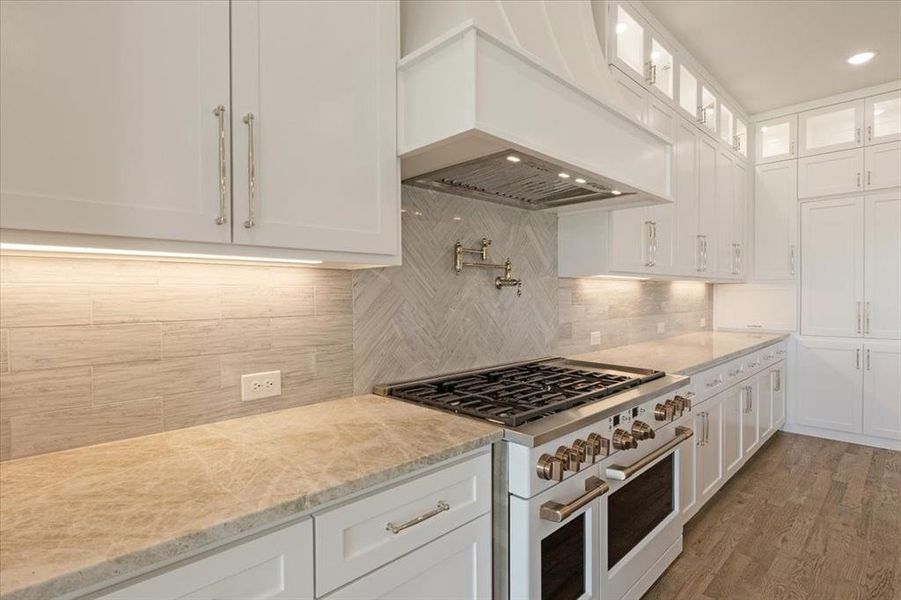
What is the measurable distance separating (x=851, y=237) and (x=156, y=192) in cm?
502

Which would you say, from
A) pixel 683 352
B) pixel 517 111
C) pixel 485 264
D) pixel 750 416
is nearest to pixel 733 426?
pixel 750 416

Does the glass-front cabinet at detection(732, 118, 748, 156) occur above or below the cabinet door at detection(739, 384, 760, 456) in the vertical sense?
above

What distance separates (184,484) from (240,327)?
583 millimetres

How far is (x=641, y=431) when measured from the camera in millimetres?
1731

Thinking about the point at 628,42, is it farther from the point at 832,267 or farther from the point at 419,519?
the point at 832,267

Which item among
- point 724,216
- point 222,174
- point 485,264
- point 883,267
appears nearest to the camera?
point 222,174

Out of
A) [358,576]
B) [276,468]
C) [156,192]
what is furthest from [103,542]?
[156,192]

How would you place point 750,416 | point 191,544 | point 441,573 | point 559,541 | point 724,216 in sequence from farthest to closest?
point 724,216
point 750,416
point 559,541
point 441,573
point 191,544

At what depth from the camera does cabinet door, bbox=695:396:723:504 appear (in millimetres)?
2549

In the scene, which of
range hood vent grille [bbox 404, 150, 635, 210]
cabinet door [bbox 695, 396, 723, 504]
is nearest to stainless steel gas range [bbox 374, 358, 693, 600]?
cabinet door [bbox 695, 396, 723, 504]

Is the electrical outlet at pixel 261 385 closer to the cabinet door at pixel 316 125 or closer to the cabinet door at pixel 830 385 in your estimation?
the cabinet door at pixel 316 125

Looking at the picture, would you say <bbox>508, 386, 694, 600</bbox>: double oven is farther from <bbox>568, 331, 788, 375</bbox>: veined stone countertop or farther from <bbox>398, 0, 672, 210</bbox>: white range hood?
<bbox>398, 0, 672, 210</bbox>: white range hood

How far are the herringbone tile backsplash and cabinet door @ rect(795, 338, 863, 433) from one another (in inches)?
121

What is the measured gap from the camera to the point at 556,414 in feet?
5.04
